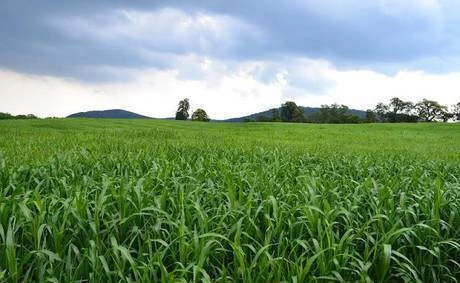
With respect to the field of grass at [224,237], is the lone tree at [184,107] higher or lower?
higher

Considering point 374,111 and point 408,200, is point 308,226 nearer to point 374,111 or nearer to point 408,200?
point 408,200

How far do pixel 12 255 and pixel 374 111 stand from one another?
141816 millimetres

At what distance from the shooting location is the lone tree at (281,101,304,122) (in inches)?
4946

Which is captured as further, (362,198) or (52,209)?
(362,198)

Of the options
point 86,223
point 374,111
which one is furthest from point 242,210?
point 374,111

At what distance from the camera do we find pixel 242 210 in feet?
17.1

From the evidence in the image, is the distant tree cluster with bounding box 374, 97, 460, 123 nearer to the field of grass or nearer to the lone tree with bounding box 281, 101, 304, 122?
the lone tree with bounding box 281, 101, 304, 122

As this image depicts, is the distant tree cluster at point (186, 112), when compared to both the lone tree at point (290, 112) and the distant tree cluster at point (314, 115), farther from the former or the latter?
the lone tree at point (290, 112)

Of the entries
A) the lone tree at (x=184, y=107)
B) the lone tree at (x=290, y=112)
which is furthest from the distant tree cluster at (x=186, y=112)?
the lone tree at (x=290, y=112)

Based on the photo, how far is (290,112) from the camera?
126 metres

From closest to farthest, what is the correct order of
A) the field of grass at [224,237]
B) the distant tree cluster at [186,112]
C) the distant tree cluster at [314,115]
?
the field of grass at [224,237]
the distant tree cluster at [186,112]
the distant tree cluster at [314,115]

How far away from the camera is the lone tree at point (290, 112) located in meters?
126

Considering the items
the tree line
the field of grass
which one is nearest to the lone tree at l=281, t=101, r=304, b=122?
the tree line

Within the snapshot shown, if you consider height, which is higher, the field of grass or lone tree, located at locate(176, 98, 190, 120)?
lone tree, located at locate(176, 98, 190, 120)
